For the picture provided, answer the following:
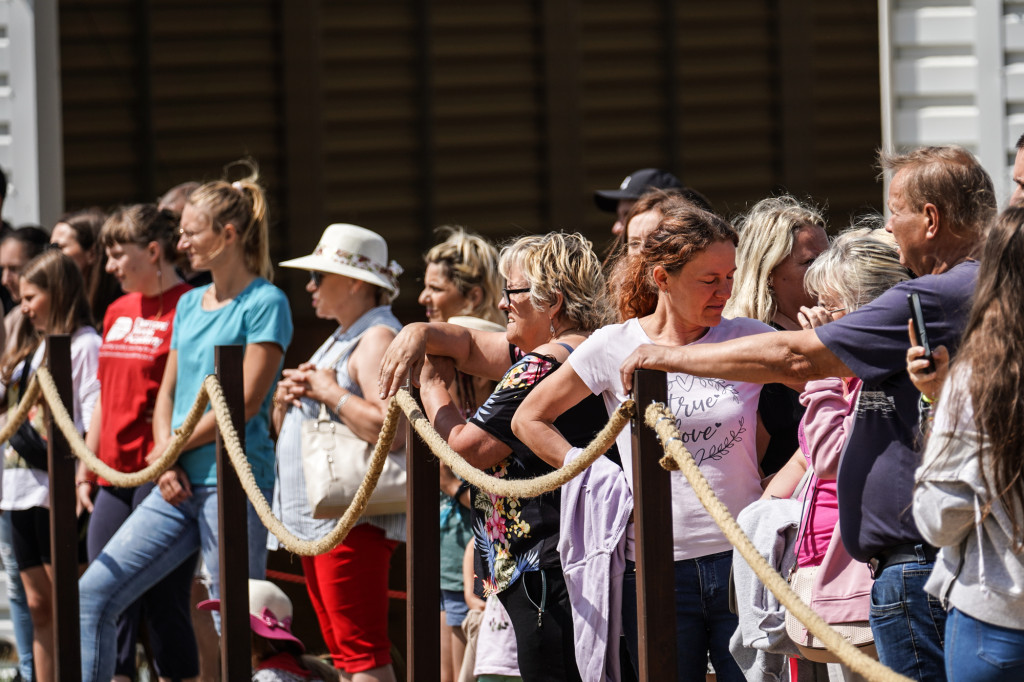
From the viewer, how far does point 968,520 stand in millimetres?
2381

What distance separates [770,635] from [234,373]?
2.00 m

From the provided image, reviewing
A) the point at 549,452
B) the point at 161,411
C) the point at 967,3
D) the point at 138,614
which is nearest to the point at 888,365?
the point at 549,452

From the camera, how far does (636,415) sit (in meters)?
2.79

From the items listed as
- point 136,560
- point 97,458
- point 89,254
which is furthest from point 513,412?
point 89,254

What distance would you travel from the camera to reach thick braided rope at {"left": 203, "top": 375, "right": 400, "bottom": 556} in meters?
3.68

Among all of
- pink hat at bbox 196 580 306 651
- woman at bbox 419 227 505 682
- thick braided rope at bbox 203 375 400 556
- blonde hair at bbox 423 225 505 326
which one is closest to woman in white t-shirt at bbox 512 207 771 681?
thick braided rope at bbox 203 375 400 556

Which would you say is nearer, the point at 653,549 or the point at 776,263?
the point at 653,549

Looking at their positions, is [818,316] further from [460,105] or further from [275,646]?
[460,105]

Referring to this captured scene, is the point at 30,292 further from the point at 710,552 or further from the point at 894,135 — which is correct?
the point at 894,135

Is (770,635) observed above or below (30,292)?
below

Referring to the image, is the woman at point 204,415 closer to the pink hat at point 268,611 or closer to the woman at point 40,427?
the pink hat at point 268,611

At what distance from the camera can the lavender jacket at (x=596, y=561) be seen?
3184 millimetres

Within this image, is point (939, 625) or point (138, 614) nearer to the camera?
point (939, 625)

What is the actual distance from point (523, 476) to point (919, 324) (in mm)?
1332
